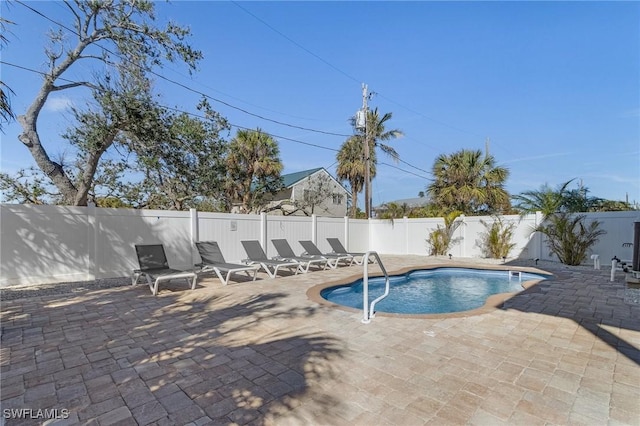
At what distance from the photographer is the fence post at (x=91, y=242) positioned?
8.03 m

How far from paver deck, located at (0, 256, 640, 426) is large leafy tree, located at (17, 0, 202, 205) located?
225 inches

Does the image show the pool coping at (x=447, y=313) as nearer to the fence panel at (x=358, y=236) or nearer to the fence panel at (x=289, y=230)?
the fence panel at (x=289, y=230)

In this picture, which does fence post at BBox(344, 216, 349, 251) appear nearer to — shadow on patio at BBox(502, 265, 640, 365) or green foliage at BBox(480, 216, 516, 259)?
green foliage at BBox(480, 216, 516, 259)

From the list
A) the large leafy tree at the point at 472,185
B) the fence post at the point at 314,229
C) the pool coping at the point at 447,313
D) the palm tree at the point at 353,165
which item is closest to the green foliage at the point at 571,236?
the pool coping at the point at 447,313

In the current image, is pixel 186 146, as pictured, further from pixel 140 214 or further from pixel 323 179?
pixel 323 179

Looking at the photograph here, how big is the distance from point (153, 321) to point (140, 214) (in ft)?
17.0

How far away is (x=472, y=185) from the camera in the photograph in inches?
655

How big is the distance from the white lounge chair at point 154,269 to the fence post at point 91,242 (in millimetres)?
1356

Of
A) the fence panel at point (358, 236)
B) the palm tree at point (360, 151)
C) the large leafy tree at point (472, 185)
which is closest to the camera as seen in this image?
the fence panel at point (358, 236)

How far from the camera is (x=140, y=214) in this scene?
8.88 meters

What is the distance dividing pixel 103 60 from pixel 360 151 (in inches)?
615

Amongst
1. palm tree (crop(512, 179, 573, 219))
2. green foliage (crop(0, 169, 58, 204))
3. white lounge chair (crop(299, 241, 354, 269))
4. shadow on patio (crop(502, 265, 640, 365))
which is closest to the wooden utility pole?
white lounge chair (crop(299, 241, 354, 269))

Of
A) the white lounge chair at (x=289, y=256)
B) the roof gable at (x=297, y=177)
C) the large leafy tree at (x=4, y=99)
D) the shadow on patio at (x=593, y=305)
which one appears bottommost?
the shadow on patio at (x=593, y=305)

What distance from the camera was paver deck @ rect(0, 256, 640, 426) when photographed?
7.95 ft
